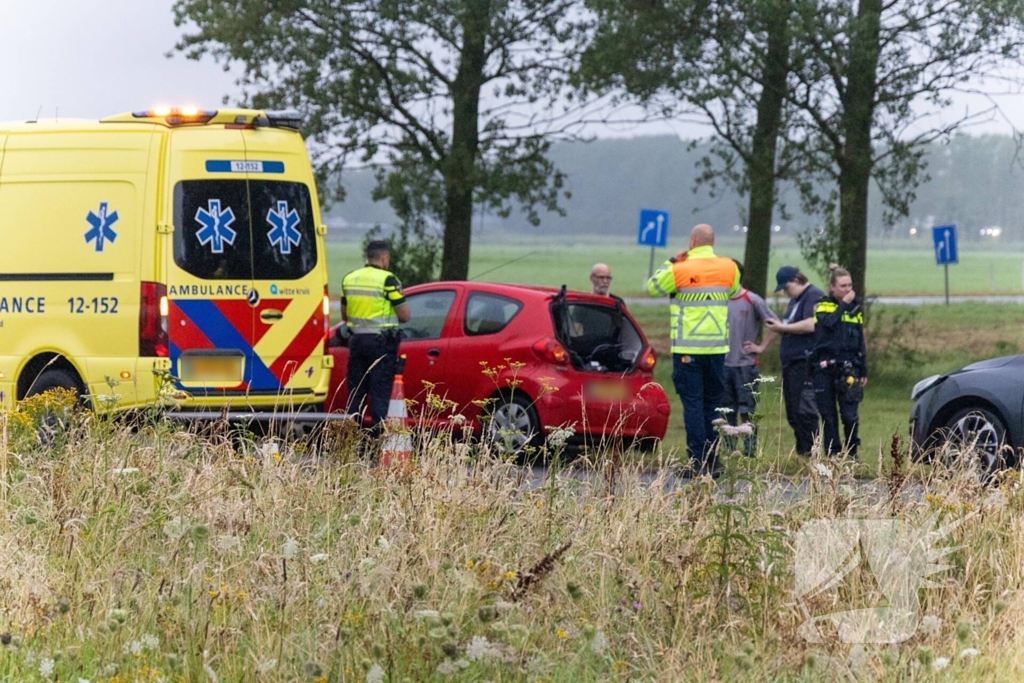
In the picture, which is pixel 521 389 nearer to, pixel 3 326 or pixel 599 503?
pixel 3 326

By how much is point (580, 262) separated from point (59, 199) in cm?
10092

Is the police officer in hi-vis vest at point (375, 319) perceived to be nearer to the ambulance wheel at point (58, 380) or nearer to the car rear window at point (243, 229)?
the car rear window at point (243, 229)

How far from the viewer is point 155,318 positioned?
10.2 meters

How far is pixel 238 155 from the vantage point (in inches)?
414

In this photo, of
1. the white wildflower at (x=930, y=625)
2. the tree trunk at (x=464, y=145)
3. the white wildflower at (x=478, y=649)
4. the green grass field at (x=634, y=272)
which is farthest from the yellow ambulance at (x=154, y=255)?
the green grass field at (x=634, y=272)

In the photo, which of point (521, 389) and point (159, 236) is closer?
point (159, 236)

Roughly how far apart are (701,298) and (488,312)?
6.67ft

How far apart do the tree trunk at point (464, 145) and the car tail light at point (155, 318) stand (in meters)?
11.6

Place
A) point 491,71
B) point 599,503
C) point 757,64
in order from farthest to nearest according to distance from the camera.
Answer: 1. point 491,71
2. point 757,64
3. point 599,503

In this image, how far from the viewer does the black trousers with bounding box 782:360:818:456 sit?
38.7ft

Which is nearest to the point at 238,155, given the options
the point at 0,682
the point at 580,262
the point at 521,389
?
the point at 521,389

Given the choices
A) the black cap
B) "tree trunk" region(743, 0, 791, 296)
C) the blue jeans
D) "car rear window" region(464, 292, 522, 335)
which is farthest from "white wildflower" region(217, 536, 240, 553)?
"tree trunk" region(743, 0, 791, 296)

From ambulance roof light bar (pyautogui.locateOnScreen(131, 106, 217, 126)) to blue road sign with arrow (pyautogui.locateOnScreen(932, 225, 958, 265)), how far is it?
2130cm

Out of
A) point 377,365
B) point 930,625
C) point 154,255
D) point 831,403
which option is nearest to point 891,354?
point 831,403
